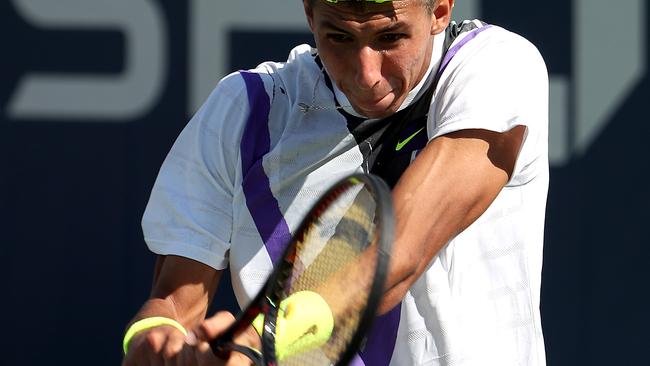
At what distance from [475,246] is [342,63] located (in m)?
0.40

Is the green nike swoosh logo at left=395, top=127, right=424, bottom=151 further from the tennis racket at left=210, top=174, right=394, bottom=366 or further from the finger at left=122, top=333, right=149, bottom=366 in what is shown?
the finger at left=122, top=333, right=149, bottom=366

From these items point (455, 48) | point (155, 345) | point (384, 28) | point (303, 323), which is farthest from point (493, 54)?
point (155, 345)

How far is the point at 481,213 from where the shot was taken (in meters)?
2.06

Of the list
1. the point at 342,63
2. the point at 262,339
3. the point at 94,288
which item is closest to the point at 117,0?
the point at 94,288

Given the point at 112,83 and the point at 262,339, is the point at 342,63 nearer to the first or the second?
the point at 262,339

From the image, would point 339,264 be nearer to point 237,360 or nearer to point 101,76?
point 237,360

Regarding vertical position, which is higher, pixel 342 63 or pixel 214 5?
pixel 342 63

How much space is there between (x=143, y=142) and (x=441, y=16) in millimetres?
1638

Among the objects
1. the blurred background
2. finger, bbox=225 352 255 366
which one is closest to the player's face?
finger, bbox=225 352 255 366

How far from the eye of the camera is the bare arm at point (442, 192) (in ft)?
6.33

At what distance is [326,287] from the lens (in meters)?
1.88

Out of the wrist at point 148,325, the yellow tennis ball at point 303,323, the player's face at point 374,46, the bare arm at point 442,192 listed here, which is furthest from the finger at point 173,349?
the player's face at point 374,46

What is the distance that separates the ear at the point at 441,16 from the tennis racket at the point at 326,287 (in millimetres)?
339

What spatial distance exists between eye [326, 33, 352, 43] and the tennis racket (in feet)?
0.82
